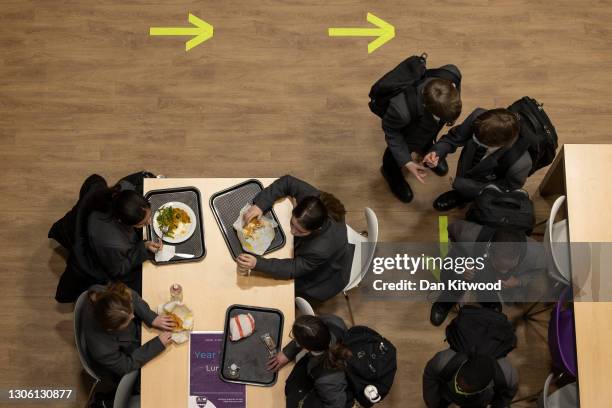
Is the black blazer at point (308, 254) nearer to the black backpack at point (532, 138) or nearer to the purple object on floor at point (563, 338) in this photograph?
the black backpack at point (532, 138)

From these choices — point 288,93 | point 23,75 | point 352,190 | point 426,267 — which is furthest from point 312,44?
point 23,75

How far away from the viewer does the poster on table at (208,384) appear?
3512 millimetres

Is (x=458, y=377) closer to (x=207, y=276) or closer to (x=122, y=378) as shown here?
(x=207, y=276)

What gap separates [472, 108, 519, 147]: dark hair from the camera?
367 centimetres

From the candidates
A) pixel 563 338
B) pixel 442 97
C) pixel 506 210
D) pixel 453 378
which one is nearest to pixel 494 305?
pixel 563 338

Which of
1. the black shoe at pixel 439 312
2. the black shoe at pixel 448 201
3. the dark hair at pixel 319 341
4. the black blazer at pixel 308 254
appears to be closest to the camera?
the dark hair at pixel 319 341

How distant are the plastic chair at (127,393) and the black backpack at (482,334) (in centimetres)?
190

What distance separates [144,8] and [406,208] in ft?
8.76

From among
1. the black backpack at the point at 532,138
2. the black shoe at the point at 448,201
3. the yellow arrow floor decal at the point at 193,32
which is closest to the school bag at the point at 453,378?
the black backpack at the point at 532,138

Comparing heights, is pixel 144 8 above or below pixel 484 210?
above

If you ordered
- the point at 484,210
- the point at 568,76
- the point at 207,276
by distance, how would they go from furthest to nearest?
the point at 568,76, the point at 484,210, the point at 207,276

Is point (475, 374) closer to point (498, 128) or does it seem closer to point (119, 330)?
point (498, 128)

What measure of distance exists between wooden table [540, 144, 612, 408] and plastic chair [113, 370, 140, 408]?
2.61m

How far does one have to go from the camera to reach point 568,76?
500 cm
